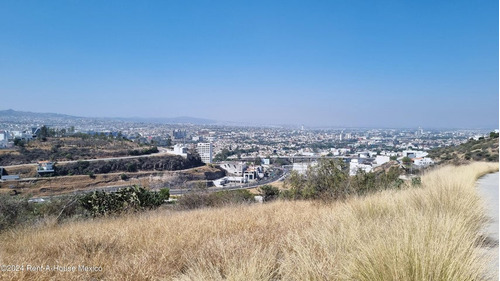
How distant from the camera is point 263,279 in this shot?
7.73 ft

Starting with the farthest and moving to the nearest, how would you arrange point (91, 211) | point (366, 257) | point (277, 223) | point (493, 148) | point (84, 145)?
point (84, 145) < point (493, 148) < point (91, 211) < point (277, 223) < point (366, 257)

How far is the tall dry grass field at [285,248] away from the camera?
218 centimetres

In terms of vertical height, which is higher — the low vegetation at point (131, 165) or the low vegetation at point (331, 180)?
the low vegetation at point (331, 180)

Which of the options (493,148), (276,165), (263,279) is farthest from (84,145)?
(263,279)

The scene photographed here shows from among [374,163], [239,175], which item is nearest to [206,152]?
[239,175]

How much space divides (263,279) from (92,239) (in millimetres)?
2561

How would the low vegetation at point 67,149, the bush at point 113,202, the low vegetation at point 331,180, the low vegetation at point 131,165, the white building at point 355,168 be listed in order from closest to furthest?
the bush at point 113,202
the low vegetation at point 331,180
the white building at point 355,168
the low vegetation at point 131,165
the low vegetation at point 67,149

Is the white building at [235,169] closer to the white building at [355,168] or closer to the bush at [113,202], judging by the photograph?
the white building at [355,168]

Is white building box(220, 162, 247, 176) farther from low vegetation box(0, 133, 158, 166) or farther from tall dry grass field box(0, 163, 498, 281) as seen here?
tall dry grass field box(0, 163, 498, 281)

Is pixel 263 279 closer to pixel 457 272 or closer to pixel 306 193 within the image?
pixel 457 272

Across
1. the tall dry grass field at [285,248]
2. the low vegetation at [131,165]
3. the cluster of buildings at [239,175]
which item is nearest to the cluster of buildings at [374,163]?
the tall dry grass field at [285,248]

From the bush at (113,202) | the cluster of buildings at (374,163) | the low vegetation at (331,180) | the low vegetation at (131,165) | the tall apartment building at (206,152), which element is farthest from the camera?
the tall apartment building at (206,152)

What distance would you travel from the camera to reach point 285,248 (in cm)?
328

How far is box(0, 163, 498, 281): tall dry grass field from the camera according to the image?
7.16ft
